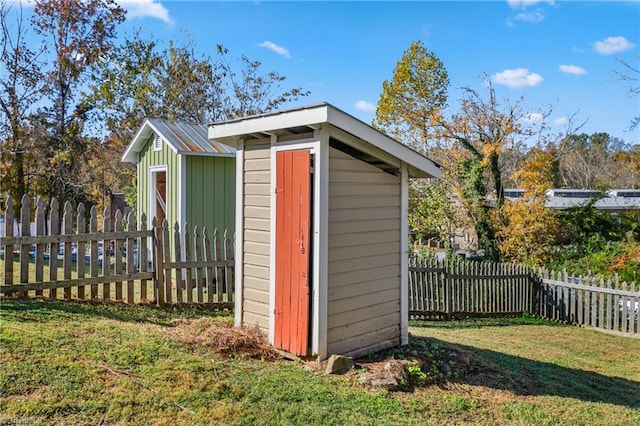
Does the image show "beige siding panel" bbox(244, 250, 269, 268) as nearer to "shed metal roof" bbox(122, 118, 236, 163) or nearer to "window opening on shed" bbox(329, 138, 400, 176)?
"window opening on shed" bbox(329, 138, 400, 176)

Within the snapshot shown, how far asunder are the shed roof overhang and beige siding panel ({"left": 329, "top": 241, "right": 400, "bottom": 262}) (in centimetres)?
101

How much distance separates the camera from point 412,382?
441cm

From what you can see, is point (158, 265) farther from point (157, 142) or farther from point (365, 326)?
point (157, 142)

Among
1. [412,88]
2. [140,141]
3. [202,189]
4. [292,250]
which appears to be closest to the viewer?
[292,250]

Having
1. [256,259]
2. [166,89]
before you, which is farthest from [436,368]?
[166,89]

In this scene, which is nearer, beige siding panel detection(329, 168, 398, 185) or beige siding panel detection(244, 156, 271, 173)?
beige siding panel detection(329, 168, 398, 185)

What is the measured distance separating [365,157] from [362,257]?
1157mm

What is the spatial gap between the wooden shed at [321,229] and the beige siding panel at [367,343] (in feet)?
0.04

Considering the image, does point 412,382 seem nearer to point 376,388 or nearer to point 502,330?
point 376,388

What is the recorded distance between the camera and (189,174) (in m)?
10.0

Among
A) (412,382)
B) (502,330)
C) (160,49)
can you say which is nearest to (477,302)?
(502,330)

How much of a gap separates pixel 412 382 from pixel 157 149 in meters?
8.67

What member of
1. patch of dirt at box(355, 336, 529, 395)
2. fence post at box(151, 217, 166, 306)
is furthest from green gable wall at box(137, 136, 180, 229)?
patch of dirt at box(355, 336, 529, 395)

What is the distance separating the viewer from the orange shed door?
4598 mm
